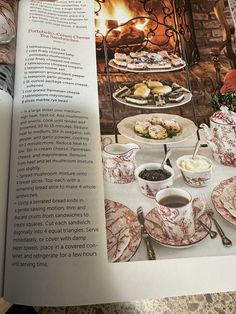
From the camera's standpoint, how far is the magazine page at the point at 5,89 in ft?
0.90

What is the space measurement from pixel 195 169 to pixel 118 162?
3.4 inches

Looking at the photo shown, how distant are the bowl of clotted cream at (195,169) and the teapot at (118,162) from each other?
0.05 metres

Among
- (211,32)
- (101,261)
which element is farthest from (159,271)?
(211,32)

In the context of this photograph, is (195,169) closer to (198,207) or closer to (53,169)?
Answer: (198,207)

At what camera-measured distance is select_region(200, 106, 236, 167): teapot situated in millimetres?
346

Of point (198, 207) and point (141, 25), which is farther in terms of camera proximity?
point (141, 25)

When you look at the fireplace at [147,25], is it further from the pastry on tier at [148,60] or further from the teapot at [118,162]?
the teapot at [118,162]

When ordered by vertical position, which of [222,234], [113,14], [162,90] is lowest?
[222,234]

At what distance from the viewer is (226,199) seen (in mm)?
313

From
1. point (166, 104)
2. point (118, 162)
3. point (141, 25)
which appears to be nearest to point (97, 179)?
point (118, 162)

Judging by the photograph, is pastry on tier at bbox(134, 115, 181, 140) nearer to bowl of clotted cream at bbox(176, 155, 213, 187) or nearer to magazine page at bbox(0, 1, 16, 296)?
bowl of clotted cream at bbox(176, 155, 213, 187)

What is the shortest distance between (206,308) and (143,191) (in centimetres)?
13

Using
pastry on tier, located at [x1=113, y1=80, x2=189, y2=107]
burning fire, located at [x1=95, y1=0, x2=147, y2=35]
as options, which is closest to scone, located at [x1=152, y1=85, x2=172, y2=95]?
pastry on tier, located at [x1=113, y1=80, x2=189, y2=107]

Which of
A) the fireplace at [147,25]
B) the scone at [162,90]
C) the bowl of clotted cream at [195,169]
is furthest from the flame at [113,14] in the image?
the bowl of clotted cream at [195,169]
